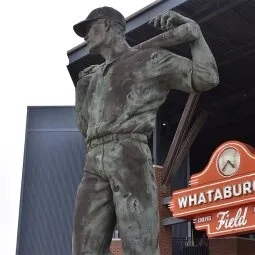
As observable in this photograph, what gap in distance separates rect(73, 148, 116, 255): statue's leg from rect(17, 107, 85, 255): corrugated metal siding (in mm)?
24411

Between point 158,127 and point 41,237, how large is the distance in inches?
308

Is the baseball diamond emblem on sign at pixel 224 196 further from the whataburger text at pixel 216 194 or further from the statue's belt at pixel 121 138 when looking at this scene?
the statue's belt at pixel 121 138

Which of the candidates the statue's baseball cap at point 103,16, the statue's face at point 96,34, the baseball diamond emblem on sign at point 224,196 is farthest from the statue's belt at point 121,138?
the baseball diamond emblem on sign at point 224,196

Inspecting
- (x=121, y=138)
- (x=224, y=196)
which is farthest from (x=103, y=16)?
(x=224, y=196)

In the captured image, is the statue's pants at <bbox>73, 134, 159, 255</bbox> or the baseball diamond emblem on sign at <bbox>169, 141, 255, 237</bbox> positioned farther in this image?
the baseball diamond emblem on sign at <bbox>169, 141, 255, 237</bbox>

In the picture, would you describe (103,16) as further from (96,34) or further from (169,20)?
(169,20)

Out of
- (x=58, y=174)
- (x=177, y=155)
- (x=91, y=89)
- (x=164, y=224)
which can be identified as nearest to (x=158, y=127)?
(x=177, y=155)

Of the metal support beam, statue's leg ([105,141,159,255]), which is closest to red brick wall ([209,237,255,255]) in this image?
the metal support beam

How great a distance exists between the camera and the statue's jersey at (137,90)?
14.4 feet

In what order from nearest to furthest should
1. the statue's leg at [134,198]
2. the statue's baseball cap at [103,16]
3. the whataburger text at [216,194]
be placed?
1. the statue's leg at [134,198]
2. the statue's baseball cap at [103,16]
3. the whataburger text at [216,194]

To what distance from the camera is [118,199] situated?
4.26 meters

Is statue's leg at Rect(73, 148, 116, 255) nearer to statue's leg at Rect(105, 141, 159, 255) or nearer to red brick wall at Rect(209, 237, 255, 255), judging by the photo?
statue's leg at Rect(105, 141, 159, 255)

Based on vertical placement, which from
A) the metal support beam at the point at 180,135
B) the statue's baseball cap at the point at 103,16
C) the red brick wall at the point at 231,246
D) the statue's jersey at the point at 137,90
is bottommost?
the statue's jersey at the point at 137,90

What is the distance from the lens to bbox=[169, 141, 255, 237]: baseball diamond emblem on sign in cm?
1927
